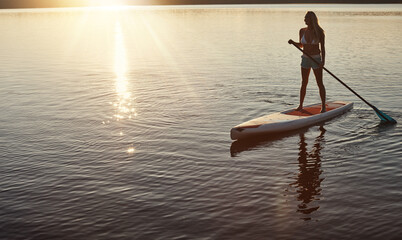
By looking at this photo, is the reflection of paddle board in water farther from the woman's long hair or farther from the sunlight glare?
the sunlight glare

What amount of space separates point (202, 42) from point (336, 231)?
29.2m

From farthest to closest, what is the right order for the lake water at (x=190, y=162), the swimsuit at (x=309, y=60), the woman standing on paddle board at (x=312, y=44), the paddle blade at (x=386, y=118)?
1. the paddle blade at (x=386, y=118)
2. the swimsuit at (x=309, y=60)
3. the woman standing on paddle board at (x=312, y=44)
4. the lake water at (x=190, y=162)

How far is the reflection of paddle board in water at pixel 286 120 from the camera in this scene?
10117mm

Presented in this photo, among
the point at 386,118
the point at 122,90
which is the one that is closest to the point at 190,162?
the point at 386,118

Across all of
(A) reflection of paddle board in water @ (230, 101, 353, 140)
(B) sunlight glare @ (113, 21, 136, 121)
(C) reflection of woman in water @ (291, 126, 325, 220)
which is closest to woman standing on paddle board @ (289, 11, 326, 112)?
(A) reflection of paddle board in water @ (230, 101, 353, 140)

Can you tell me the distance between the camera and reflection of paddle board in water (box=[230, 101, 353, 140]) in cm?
1012

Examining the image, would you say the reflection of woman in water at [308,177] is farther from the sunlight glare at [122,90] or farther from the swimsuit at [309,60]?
the sunlight glare at [122,90]

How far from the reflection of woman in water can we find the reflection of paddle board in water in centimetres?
64

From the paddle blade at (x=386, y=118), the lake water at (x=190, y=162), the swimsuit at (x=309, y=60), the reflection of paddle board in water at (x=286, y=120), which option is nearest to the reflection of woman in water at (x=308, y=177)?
the lake water at (x=190, y=162)

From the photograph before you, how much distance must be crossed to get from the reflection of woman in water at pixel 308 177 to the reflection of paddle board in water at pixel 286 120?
0.64 meters

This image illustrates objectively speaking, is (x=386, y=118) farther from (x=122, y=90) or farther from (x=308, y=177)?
(x=122, y=90)

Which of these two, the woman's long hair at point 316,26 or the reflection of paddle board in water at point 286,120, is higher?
the woman's long hair at point 316,26

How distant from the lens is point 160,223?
256 inches

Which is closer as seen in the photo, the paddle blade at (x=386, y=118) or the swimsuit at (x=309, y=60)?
the swimsuit at (x=309, y=60)
